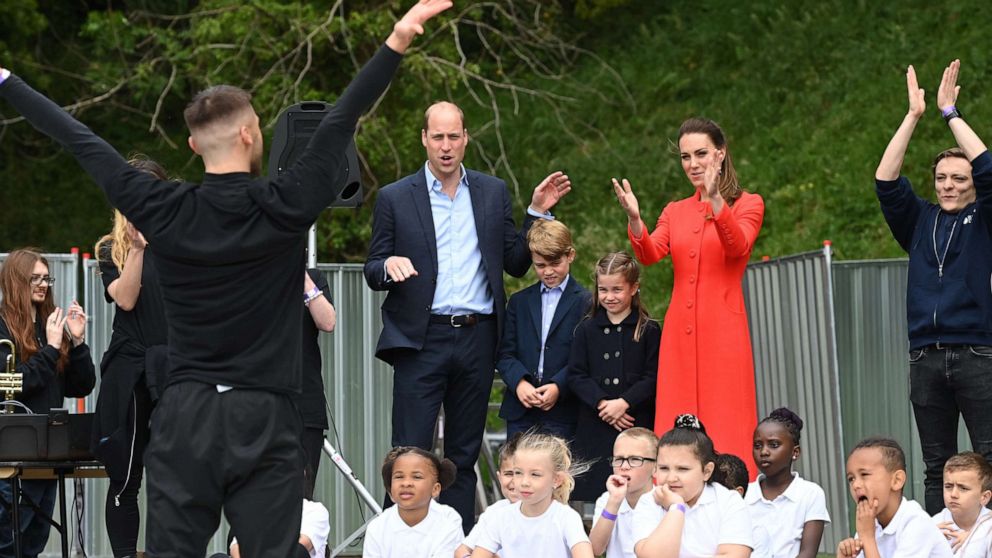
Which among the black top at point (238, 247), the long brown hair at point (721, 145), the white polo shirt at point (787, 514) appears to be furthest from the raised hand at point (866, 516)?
the black top at point (238, 247)

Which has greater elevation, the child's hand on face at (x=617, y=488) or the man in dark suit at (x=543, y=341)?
the man in dark suit at (x=543, y=341)

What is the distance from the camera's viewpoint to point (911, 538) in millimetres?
4977

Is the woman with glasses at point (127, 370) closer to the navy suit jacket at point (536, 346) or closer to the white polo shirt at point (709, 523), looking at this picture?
the navy suit jacket at point (536, 346)

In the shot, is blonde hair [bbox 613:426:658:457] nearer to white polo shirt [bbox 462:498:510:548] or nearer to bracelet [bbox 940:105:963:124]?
white polo shirt [bbox 462:498:510:548]

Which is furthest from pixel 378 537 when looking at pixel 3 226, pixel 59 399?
pixel 3 226

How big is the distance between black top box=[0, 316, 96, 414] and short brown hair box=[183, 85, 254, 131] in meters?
3.14

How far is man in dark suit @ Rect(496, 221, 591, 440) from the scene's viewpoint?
600 cm

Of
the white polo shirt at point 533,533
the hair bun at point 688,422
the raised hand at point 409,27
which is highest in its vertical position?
the raised hand at point 409,27

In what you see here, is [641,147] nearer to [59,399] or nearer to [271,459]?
[59,399]

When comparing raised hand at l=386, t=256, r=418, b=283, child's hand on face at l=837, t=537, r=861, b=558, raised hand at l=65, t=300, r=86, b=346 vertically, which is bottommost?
child's hand on face at l=837, t=537, r=861, b=558

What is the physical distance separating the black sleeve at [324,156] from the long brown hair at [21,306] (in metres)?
3.29

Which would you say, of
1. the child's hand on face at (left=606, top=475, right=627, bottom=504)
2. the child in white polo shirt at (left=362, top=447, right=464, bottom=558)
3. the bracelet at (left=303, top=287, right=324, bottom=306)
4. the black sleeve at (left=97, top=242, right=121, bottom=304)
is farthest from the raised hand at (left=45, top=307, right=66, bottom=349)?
the child's hand on face at (left=606, top=475, right=627, bottom=504)

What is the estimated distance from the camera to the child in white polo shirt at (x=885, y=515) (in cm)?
497

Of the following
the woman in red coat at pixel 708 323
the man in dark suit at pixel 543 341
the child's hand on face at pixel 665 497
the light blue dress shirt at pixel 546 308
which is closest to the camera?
the child's hand on face at pixel 665 497
